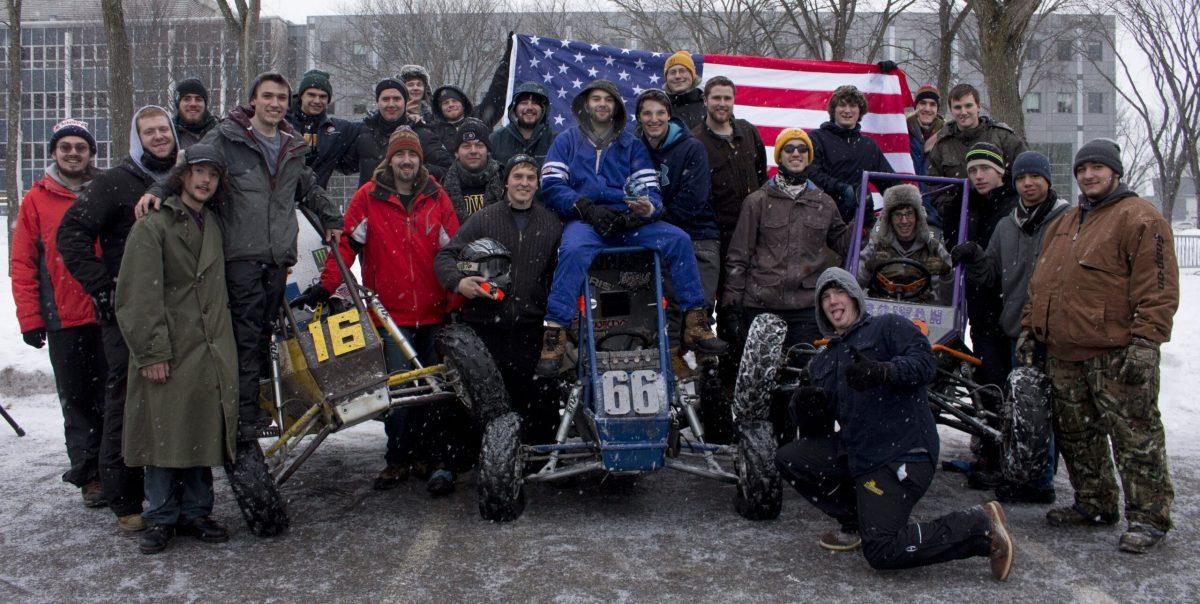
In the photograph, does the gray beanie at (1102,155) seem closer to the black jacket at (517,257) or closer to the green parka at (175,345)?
the black jacket at (517,257)

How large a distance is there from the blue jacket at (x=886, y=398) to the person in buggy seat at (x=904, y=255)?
4.53 feet

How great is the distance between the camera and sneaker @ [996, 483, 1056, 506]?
5.64m

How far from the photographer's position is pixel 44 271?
5.74 meters

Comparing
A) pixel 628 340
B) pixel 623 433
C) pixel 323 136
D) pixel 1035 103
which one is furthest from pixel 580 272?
pixel 1035 103

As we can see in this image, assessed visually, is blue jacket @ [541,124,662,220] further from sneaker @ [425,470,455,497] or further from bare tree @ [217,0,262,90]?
bare tree @ [217,0,262,90]

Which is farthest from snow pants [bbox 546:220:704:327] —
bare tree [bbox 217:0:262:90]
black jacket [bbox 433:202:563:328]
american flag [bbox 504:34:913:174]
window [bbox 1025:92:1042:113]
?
window [bbox 1025:92:1042:113]

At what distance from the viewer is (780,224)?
6176mm

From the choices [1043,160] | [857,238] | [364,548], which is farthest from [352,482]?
[1043,160]

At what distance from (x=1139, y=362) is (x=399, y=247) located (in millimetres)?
3973

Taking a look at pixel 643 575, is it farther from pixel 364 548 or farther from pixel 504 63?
pixel 504 63

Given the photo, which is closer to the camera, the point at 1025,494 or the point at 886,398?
the point at 886,398

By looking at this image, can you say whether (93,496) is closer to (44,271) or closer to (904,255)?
(44,271)

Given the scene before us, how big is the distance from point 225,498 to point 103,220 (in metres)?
1.81

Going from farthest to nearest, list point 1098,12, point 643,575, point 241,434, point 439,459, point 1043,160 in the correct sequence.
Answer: point 1098,12 < point 439,459 < point 1043,160 < point 241,434 < point 643,575
